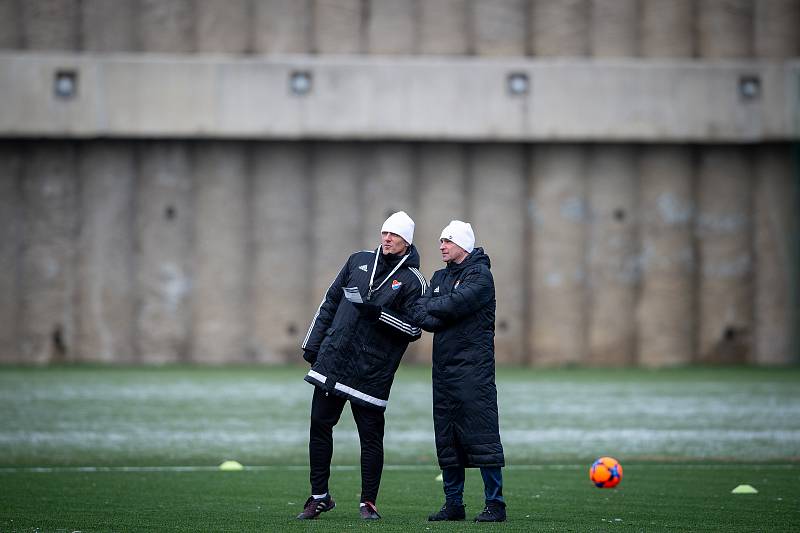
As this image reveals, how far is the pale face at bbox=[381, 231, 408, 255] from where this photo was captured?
9.27 metres

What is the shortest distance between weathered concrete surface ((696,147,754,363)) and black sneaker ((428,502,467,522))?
16601mm

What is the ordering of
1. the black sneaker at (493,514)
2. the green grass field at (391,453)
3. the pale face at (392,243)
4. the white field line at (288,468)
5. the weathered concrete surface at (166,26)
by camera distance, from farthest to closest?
the weathered concrete surface at (166,26) → the white field line at (288,468) → the pale face at (392,243) → the green grass field at (391,453) → the black sneaker at (493,514)

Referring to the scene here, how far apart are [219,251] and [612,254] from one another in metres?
6.94

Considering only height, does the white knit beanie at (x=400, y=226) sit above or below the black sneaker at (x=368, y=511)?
above

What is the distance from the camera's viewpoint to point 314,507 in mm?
9102

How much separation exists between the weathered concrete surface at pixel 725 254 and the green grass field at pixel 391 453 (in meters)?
3.06

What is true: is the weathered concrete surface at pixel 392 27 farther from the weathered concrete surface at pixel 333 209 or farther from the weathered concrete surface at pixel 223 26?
the weathered concrete surface at pixel 223 26

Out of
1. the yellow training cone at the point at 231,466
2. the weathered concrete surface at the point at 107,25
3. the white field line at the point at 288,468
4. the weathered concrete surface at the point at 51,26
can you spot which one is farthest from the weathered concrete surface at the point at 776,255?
the yellow training cone at the point at 231,466

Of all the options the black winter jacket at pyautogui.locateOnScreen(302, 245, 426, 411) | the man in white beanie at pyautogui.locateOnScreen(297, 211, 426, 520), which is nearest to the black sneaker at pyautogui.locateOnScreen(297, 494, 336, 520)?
the man in white beanie at pyautogui.locateOnScreen(297, 211, 426, 520)

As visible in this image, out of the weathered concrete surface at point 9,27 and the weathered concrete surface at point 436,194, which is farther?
the weathered concrete surface at point 436,194

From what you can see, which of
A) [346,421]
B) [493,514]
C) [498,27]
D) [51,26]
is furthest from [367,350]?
[51,26]

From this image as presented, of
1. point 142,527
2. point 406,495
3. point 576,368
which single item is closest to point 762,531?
point 406,495

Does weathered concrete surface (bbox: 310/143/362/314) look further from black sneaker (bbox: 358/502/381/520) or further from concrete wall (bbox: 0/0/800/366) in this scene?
black sneaker (bbox: 358/502/381/520)

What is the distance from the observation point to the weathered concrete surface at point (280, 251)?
24484 millimetres
